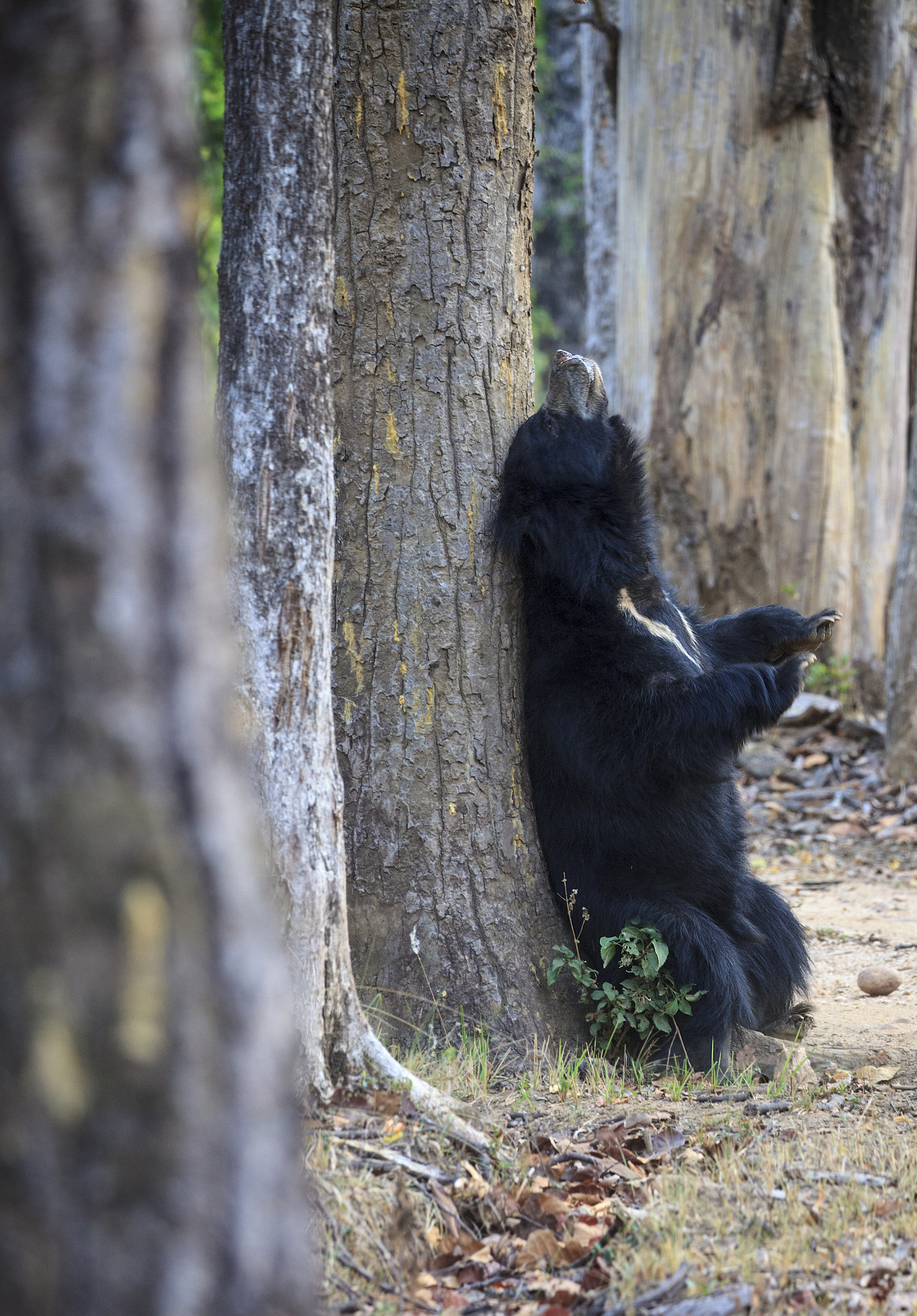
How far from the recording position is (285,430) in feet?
7.97

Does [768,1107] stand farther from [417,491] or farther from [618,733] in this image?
[417,491]

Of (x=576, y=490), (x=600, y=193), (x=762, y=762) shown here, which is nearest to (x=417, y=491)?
(x=576, y=490)

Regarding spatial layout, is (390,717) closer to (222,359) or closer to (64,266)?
(222,359)

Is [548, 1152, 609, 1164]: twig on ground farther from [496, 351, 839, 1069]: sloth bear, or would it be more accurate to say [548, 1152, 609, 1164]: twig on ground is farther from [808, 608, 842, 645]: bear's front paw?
[808, 608, 842, 645]: bear's front paw

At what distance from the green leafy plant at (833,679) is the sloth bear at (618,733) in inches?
172

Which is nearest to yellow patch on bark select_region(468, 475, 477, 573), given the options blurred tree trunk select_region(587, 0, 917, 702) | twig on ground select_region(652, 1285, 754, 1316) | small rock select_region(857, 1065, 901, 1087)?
small rock select_region(857, 1065, 901, 1087)

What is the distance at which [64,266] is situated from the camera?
1.23 metres

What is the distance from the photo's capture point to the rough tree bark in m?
2.42

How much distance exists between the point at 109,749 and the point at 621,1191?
1807 millimetres

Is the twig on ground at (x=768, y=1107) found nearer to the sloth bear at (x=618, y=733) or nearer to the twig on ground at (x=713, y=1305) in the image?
the sloth bear at (x=618, y=733)

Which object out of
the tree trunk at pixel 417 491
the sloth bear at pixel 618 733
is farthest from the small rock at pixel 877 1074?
the tree trunk at pixel 417 491

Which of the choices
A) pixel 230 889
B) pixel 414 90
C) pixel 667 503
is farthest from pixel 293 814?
pixel 667 503

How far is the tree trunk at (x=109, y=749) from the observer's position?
1204 millimetres

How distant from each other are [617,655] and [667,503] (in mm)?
4714
